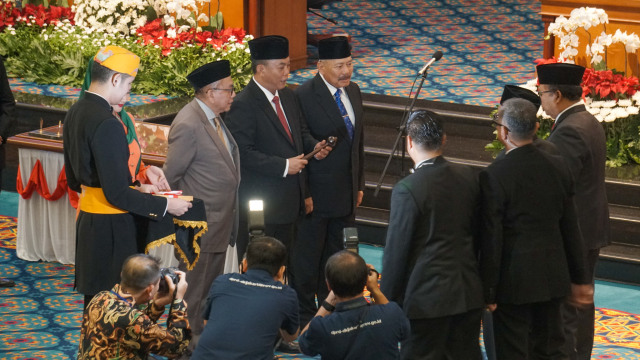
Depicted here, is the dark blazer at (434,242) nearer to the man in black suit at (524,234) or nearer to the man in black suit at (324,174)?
the man in black suit at (524,234)

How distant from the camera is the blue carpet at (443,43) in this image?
10.1 metres

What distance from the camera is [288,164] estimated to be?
6.04 m

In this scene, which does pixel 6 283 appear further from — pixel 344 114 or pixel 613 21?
pixel 613 21

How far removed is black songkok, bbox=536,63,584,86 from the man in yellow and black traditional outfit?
74.7 inches

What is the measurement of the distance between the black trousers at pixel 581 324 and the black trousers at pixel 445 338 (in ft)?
2.52

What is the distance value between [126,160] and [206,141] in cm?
72

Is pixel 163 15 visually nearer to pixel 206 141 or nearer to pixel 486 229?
pixel 206 141

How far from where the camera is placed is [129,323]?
14.7 ft

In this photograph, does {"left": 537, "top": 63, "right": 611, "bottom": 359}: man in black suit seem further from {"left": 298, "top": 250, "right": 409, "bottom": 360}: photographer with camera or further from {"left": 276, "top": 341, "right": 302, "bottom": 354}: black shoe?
{"left": 276, "top": 341, "right": 302, "bottom": 354}: black shoe

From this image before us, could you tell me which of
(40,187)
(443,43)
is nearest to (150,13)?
(443,43)

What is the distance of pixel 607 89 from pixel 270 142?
293 cm

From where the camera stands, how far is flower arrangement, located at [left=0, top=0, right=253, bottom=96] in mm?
9836

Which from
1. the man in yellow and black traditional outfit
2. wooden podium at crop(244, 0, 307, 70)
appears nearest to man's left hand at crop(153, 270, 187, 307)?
the man in yellow and black traditional outfit

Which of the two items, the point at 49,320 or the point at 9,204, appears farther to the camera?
the point at 9,204
